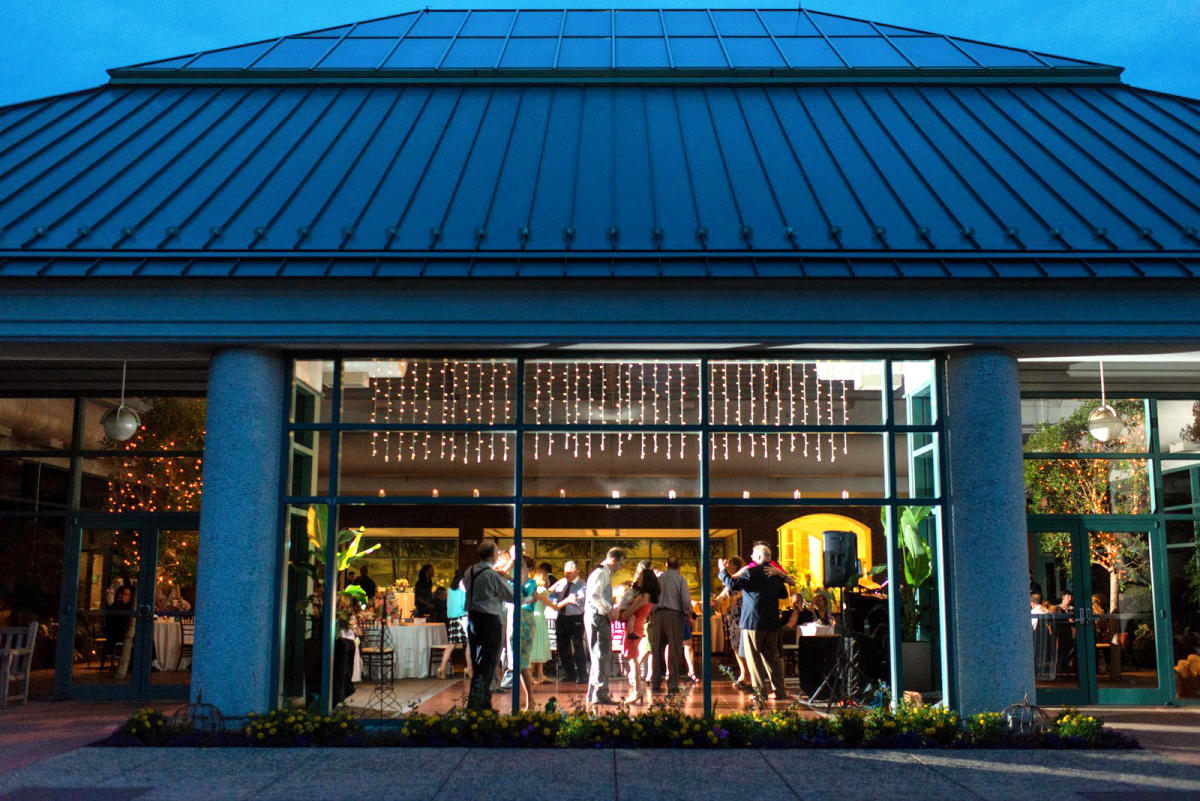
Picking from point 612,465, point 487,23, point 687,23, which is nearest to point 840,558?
point 612,465

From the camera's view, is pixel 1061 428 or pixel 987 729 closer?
pixel 987 729

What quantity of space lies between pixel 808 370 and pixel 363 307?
4.54 meters

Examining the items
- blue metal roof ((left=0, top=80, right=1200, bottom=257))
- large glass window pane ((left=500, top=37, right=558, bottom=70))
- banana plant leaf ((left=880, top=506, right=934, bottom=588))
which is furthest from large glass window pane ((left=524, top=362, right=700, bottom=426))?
large glass window pane ((left=500, top=37, right=558, bottom=70))

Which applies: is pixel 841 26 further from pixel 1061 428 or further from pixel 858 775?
pixel 858 775

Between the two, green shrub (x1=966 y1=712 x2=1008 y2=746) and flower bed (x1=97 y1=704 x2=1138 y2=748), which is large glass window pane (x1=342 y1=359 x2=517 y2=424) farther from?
green shrub (x1=966 y1=712 x2=1008 y2=746)

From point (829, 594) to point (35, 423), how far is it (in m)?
10.6

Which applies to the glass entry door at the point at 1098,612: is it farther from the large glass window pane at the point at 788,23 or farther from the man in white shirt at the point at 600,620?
the large glass window pane at the point at 788,23

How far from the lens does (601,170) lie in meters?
12.6

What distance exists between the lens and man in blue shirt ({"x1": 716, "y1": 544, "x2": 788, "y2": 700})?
1259 cm

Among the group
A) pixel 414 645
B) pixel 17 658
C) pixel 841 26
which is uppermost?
pixel 841 26

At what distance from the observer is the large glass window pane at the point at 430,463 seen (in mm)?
11523

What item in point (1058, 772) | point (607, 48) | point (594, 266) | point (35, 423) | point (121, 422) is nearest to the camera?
point (1058, 772)

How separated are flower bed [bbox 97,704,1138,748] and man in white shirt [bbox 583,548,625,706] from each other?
32.7 inches

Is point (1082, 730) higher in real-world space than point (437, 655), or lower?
lower
